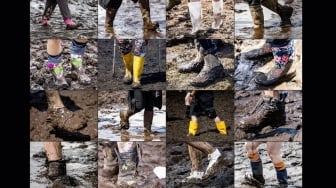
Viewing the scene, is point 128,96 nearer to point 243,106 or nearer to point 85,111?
point 85,111

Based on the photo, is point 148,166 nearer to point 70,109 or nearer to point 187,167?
point 187,167

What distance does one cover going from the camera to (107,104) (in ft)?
13.9

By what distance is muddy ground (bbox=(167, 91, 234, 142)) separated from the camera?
4219 millimetres

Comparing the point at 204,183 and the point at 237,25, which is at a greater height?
the point at 237,25

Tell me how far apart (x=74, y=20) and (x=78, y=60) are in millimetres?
293

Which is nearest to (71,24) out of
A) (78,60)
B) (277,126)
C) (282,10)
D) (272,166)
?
(78,60)

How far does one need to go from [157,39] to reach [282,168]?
131cm

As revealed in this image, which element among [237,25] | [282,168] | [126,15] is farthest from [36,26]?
[282,168]

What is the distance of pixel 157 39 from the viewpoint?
4.21 m

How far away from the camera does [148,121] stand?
4.23 metres

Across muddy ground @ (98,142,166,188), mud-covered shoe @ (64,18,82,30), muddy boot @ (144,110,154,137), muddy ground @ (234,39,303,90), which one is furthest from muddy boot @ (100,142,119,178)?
muddy ground @ (234,39,303,90)

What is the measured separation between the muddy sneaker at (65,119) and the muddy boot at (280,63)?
1.37 m

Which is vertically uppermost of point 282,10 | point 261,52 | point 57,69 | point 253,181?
point 282,10

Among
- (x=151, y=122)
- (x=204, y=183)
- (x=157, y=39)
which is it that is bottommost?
(x=204, y=183)
